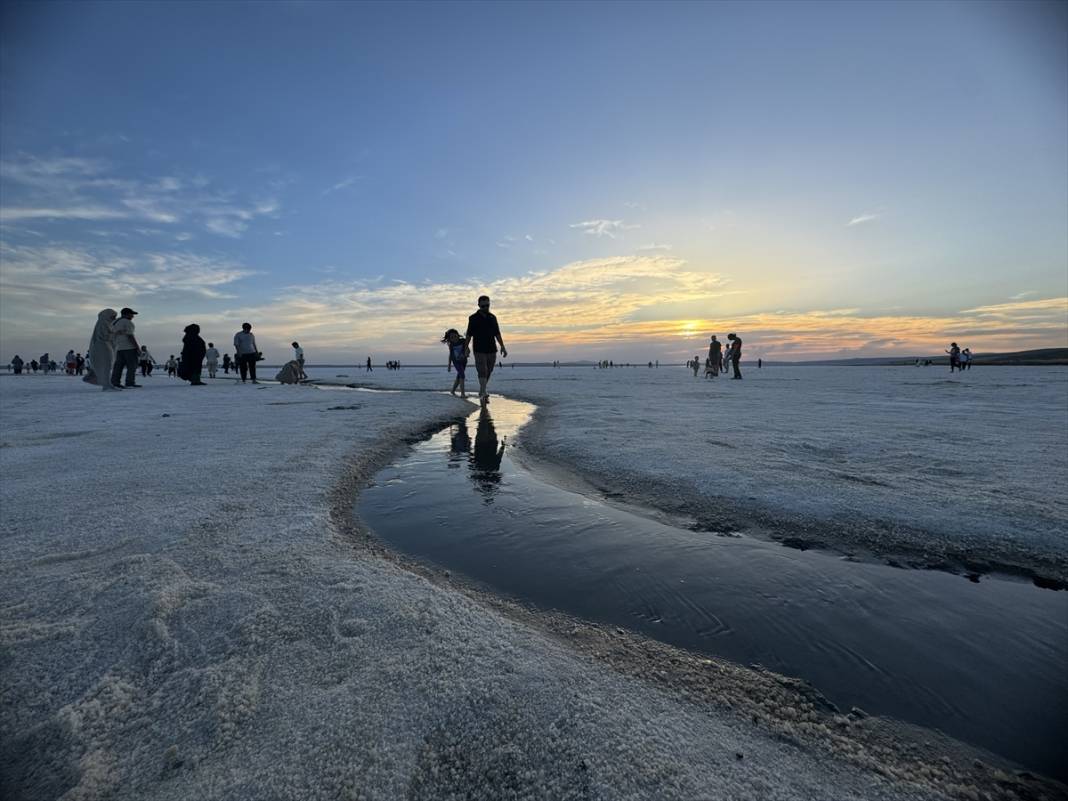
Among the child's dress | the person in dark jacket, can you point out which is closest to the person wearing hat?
the person in dark jacket

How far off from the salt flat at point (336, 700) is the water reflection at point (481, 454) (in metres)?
1.95

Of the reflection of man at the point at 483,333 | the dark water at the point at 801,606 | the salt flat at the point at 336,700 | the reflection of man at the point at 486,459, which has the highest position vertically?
the reflection of man at the point at 483,333

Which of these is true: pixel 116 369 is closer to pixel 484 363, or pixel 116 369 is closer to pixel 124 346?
pixel 124 346

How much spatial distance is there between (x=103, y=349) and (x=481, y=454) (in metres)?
14.6

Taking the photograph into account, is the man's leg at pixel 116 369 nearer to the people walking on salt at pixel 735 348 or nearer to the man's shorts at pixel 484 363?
the man's shorts at pixel 484 363

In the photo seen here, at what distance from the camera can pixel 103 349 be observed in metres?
13.7

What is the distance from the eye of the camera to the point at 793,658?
1945 mm

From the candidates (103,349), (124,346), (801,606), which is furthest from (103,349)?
(801,606)

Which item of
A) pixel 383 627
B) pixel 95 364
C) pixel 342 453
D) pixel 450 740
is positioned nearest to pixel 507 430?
pixel 342 453

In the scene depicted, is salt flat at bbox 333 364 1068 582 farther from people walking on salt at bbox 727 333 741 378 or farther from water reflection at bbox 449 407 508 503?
people walking on salt at bbox 727 333 741 378

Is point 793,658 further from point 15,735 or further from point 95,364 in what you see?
point 95,364

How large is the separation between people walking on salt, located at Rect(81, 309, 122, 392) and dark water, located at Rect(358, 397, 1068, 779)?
14.6 meters

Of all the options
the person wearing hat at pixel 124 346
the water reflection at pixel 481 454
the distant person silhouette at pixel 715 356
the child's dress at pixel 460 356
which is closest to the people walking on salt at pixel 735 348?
the distant person silhouette at pixel 715 356

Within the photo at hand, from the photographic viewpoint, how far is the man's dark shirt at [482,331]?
1136 centimetres
